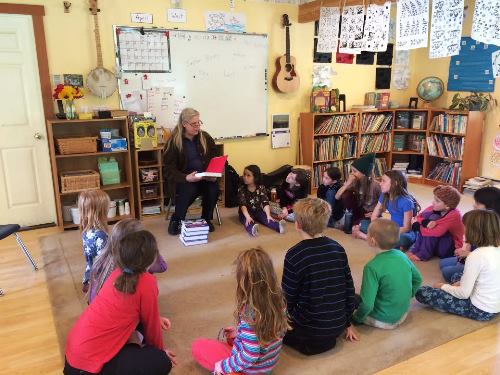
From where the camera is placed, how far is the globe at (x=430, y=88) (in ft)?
19.0

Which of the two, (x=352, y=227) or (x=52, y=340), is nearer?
(x=52, y=340)

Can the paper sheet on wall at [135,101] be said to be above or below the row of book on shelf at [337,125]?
above

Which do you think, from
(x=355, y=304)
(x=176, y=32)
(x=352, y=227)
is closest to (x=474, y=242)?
(x=355, y=304)

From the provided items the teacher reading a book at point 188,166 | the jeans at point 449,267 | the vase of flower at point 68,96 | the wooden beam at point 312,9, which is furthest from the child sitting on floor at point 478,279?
the vase of flower at point 68,96

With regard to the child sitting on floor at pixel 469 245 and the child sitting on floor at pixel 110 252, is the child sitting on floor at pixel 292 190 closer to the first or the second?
the child sitting on floor at pixel 469 245

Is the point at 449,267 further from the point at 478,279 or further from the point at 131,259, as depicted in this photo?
the point at 131,259

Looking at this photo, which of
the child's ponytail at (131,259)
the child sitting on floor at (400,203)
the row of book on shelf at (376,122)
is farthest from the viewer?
the row of book on shelf at (376,122)

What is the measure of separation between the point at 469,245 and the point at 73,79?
3674mm

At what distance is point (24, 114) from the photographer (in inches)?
155

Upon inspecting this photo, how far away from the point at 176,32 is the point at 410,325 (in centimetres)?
355

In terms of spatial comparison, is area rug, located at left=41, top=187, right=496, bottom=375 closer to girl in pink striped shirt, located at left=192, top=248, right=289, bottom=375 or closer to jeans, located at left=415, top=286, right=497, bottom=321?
jeans, located at left=415, top=286, right=497, bottom=321

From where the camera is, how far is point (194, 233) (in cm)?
366

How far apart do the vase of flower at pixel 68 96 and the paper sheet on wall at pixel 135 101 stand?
473 mm

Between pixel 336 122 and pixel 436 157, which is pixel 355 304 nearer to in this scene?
pixel 336 122
